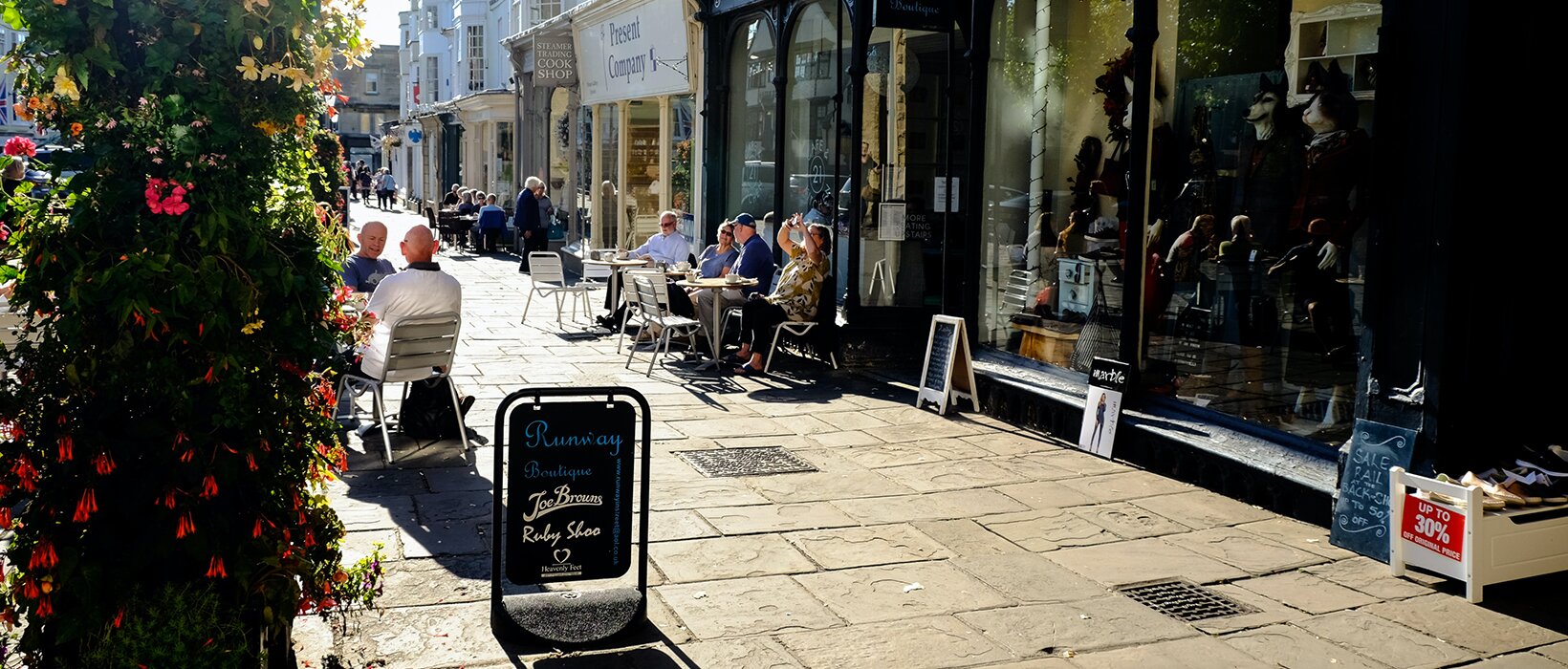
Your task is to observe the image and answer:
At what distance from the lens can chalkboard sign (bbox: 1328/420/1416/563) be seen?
601 cm

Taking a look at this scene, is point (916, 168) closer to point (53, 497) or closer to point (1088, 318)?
point (1088, 318)

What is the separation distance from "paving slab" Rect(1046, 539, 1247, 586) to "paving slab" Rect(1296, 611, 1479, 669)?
59 centimetres

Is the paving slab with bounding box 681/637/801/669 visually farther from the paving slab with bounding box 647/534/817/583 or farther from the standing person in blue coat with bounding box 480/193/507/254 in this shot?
the standing person in blue coat with bounding box 480/193/507/254

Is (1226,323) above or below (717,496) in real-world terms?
above

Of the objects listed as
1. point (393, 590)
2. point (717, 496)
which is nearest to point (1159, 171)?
point (717, 496)

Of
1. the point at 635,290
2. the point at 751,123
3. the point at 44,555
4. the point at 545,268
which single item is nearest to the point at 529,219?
the point at 545,268

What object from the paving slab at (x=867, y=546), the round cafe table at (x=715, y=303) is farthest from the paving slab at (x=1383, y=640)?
the round cafe table at (x=715, y=303)

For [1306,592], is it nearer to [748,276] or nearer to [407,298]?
[407,298]

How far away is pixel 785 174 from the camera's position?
13641 millimetres

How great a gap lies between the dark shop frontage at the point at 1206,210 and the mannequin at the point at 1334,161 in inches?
0.6

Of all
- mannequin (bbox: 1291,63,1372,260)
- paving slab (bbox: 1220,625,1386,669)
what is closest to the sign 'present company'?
mannequin (bbox: 1291,63,1372,260)

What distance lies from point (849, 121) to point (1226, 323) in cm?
521

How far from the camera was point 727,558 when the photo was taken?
19.2 feet

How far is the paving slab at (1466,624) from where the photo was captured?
16.3 feet
